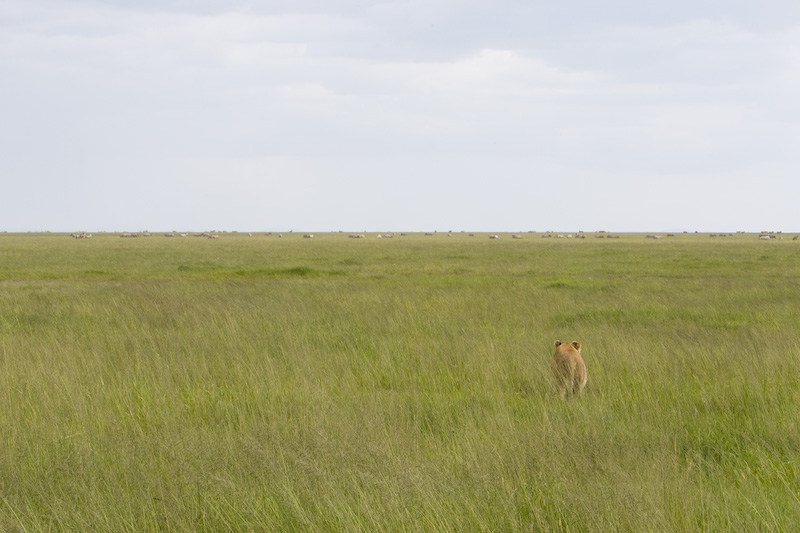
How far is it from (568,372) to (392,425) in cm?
199

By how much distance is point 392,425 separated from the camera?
511 cm

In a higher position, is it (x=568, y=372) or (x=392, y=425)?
(x=568, y=372)

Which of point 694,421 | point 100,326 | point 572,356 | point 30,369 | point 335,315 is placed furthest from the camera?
point 335,315

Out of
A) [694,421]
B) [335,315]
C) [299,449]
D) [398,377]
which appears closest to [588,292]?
[335,315]

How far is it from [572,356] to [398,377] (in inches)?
73.4

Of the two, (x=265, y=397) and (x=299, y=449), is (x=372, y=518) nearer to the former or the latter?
(x=299, y=449)

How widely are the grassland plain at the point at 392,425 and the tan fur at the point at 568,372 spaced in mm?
327

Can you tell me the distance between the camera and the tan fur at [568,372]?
246 inches

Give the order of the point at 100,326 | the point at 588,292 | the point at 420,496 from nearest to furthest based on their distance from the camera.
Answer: the point at 420,496 < the point at 100,326 < the point at 588,292

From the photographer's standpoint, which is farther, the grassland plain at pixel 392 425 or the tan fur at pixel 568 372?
the tan fur at pixel 568 372

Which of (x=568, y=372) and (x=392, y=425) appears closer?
(x=392, y=425)

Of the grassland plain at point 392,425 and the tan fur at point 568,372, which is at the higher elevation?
the tan fur at point 568,372

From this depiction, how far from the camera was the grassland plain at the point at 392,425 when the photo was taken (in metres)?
3.45

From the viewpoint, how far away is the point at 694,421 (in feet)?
17.6
